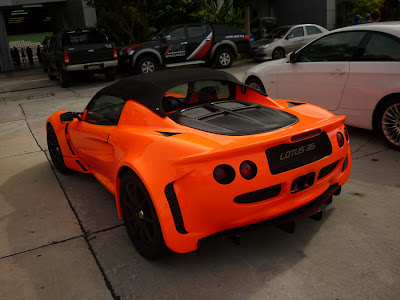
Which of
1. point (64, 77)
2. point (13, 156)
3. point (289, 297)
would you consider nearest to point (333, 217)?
point (289, 297)

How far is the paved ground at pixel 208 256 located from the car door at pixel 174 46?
11.2 m

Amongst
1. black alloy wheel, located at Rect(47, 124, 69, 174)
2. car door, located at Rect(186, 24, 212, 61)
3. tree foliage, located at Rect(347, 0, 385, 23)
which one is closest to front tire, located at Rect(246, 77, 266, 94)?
black alloy wheel, located at Rect(47, 124, 69, 174)

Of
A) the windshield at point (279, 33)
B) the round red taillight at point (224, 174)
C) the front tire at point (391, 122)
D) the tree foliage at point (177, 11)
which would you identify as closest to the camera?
the round red taillight at point (224, 174)

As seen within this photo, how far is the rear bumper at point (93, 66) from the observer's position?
45.2 feet

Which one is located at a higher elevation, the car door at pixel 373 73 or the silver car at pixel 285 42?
the car door at pixel 373 73

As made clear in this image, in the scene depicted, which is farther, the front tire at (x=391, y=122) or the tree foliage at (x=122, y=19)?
the tree foliage at (x=122, y=19)

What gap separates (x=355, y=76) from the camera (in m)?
5.43

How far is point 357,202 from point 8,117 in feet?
26.6

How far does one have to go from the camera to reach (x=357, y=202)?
12.6ft

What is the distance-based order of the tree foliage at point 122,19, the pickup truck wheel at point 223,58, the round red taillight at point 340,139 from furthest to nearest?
the tree foliage at point 122,19 < the pickup truck wheel at point 223,58 < the round red taillight at point 340,139

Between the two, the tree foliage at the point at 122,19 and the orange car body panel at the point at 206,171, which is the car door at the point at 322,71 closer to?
the orange car body panel at the point at 206,171

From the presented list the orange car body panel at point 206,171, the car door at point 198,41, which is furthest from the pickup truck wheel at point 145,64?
the orange car body panel at point 206,171

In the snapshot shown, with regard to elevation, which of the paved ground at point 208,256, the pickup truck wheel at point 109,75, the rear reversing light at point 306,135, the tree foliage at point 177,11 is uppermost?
the tree foliage at point 177,11

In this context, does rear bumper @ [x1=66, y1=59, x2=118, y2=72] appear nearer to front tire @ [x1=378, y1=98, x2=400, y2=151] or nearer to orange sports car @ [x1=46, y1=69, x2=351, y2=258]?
orange sports car @ [x1=46, y1=69, x2=351, y2=258]
